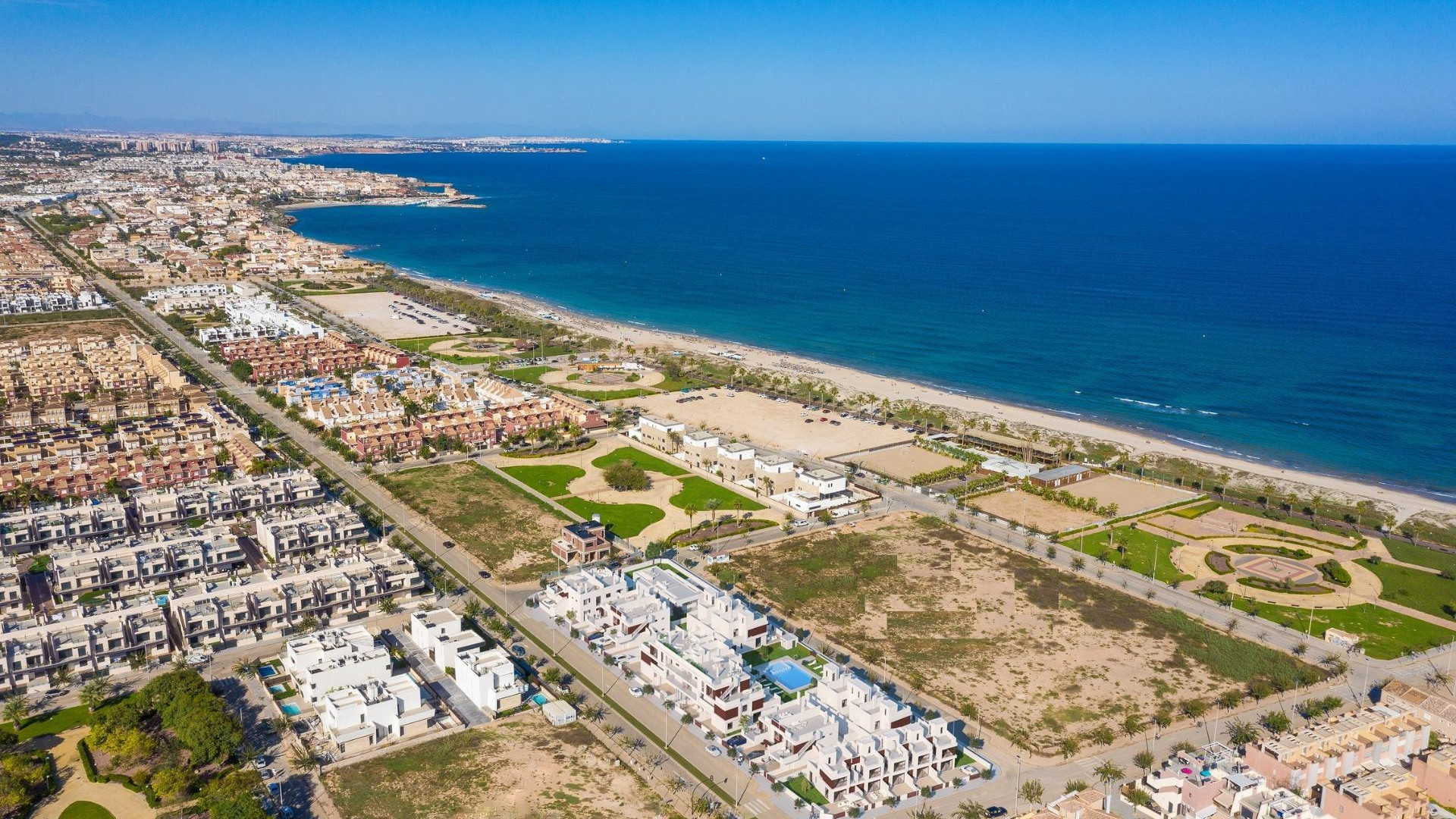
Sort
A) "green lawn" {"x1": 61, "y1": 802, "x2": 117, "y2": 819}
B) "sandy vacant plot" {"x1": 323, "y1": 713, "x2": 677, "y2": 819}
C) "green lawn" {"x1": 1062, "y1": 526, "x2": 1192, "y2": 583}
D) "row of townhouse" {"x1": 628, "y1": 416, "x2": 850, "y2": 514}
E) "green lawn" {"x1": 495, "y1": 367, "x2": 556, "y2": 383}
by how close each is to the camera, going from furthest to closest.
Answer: "green lawn" {"x1": 495, "y1": 367, "x2": 556, "y2": 383}
"row of townhouse" {"x1": 628, "y1": 416, "x2": 850, "y2": 514}
"green lawn" {"x1": 1062, "y1": 526, "x2": 1192, "y2": 583}
"sandy vacant plot" {"x1": 323, "y1": 713, "x2": 677, "y2": 819}
"green lawn" {"x1": 61, "y1": 802, "x2": 117, "y2": 819}

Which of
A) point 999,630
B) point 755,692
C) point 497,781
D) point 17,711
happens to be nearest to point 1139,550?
point 999,630

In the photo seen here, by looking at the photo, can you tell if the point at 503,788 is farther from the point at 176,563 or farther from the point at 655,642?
the point at 176,563

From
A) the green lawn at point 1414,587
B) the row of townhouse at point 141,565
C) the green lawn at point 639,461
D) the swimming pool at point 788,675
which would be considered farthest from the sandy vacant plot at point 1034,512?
the row of townhouse at point 141,565

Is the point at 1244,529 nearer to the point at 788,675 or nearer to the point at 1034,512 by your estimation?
the point at 1034,512

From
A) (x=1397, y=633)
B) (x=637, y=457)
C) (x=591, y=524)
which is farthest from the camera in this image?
(x=637, y=457)

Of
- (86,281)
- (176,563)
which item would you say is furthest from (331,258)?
(176,563)

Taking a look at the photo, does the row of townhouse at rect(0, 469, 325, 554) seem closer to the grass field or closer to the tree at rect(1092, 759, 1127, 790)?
the grass field

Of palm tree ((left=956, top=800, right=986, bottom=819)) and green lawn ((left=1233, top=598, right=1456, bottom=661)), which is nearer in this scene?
palm tree ((left=956, top=800, right=986, bottom=819))

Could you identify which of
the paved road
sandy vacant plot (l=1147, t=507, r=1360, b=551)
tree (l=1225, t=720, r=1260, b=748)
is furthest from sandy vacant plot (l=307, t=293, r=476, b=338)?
tree (l=1225, t=720, r=1260, b=748)

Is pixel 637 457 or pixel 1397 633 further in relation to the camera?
pixel 637 457
